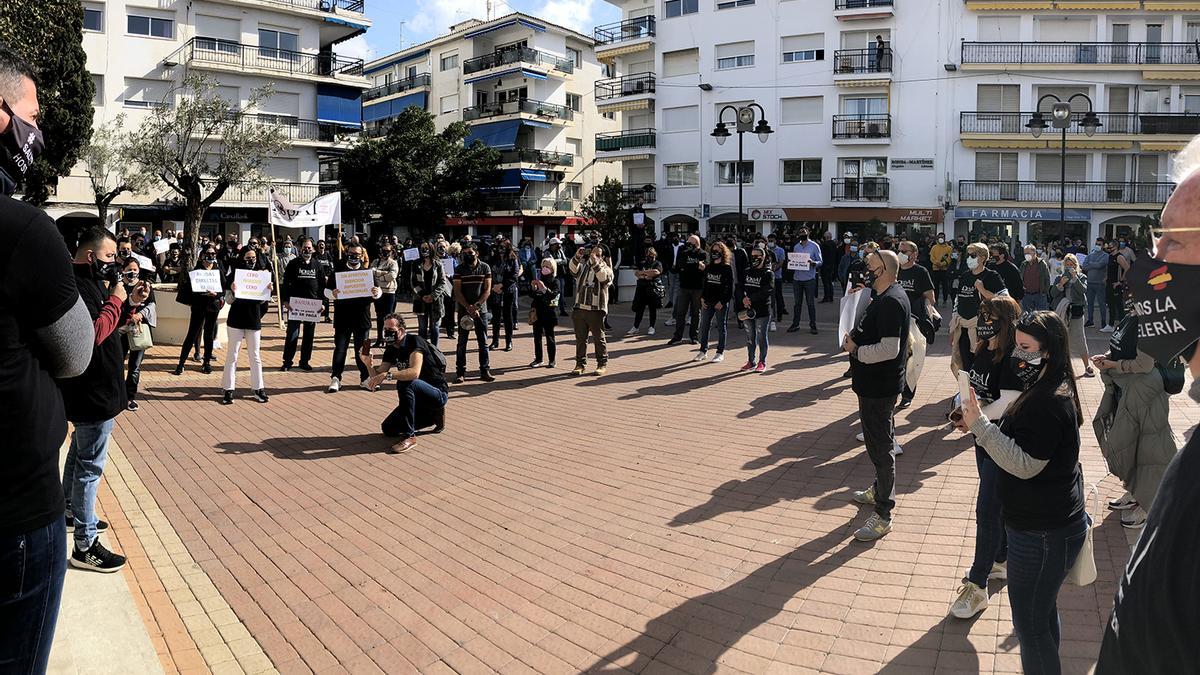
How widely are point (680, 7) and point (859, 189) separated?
15302 mm

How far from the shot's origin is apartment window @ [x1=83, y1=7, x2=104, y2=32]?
34.5m

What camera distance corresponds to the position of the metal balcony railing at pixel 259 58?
3666cm

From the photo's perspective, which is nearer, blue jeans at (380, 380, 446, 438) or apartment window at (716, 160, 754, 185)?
blue jeans at (380, 380, 446, 438)

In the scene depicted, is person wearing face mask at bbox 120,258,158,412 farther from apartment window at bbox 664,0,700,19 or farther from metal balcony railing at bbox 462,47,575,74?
metal balcony railing at bbox 462,47,575,74

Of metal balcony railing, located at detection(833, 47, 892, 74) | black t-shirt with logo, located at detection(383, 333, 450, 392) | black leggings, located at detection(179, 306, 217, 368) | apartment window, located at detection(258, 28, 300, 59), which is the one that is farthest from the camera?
metal balcony railing, located at detection(833, 47, 892, 74)

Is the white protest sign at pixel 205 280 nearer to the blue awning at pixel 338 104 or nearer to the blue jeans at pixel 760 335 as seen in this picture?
the blue jeans at pixel 760 335

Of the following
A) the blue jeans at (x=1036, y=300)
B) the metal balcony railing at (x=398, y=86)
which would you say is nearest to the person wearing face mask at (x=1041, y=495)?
the blue jeans at (x=1036, y=300)

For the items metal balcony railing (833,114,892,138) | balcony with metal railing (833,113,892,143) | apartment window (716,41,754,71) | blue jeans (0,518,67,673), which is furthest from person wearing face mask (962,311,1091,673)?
apartment window (716,41,754,71)

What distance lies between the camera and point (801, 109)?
42.7 m

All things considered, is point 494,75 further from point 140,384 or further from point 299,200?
point 140,384

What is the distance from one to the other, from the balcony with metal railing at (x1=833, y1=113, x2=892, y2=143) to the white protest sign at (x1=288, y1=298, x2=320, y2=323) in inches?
1369

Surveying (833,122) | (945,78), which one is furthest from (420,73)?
→ (945,78)

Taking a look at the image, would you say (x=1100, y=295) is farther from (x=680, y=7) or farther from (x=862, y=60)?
(x=680, y=7)

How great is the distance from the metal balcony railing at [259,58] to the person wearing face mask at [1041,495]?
40177mm
